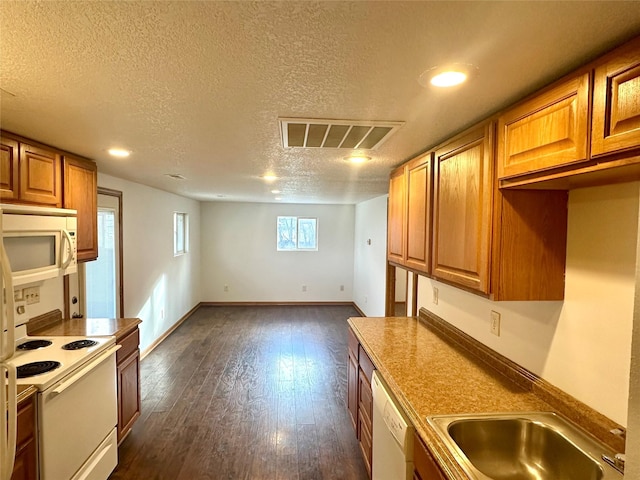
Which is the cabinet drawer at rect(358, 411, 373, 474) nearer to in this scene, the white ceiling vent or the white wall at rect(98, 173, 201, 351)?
the white ceiling vent

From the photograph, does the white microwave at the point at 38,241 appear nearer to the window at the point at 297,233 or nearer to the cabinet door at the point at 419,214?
the cabinet door at the point at 419,214

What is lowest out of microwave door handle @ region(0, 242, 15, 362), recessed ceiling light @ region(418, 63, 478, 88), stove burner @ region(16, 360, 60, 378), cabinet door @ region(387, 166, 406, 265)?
stove burner @ region(16, 360, 60, 378)

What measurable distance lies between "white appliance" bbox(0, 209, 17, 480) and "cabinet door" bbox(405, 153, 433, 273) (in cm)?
193

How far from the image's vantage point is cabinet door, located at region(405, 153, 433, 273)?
2.11 meters

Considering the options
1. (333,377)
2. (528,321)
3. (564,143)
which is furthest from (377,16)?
(333,377)

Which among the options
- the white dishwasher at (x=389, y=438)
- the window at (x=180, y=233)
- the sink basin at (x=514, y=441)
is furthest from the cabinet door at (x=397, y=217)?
the window at (x=180, y=233)

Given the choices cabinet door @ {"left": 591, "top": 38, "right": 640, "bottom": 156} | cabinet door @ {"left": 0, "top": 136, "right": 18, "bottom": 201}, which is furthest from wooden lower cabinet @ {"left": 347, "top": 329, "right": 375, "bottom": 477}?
cabinet door @ {"left": 0, "top": 136, "right": 18, "bottom": 201}

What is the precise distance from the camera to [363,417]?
2.37 meters

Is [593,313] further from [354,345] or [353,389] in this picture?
[353,389]

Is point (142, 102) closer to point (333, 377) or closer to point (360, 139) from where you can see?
point (360, 139)

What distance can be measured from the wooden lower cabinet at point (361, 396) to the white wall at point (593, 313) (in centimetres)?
93

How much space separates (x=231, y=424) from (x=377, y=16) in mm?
3089

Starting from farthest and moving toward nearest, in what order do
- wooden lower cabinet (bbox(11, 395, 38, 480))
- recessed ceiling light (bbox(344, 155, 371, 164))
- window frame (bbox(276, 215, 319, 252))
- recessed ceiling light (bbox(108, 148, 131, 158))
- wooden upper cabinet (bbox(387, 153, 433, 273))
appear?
1. window frame (bbox(276, 215, 319, 252))
2. recessed ceiling light (bbox(344, 155, 371, 164))
3. recessed ceiling light (bbox(108, 148, 131, 158))
4. wooden upper cabinet (bbox(387, 153, 433, 273))
5. wooden lower cabinet (bbox(11, 395, 38, 480))

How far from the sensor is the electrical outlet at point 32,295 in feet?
7.82
